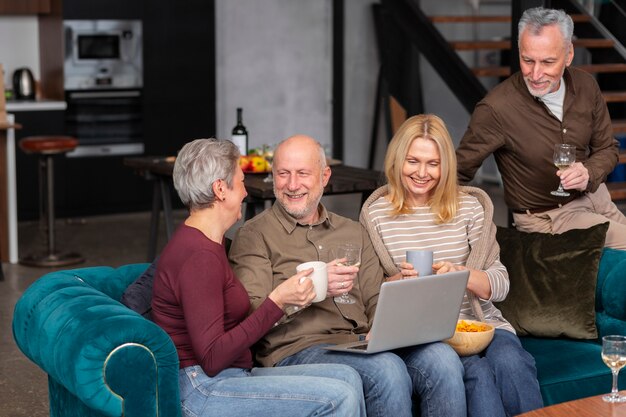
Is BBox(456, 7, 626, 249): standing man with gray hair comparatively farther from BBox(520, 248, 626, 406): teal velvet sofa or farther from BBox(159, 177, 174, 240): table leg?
BBox(159, 177, 174, 240): table leg

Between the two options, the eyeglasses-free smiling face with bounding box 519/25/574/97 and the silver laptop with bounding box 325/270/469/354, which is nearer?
the silver laptop with bounding box 325/270/469/354

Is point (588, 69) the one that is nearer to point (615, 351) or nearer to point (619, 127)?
point (619, 127)

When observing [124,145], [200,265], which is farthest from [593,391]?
[124,145]

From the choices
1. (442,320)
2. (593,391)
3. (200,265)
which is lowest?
(593,391)

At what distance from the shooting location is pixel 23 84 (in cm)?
895

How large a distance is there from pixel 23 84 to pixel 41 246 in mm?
1738

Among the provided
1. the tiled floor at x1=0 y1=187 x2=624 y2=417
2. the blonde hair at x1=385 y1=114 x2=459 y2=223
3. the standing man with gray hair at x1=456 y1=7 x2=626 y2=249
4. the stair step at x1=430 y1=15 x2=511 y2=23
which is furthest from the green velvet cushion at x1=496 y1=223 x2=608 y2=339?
the stair step at x1=430 y1=15 x2=511 y2=23

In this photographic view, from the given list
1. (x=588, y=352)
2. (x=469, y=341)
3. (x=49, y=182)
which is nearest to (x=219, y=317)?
(x=469, y=341)

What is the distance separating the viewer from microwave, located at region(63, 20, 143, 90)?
884 centimetres

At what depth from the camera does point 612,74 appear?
22.7 feet

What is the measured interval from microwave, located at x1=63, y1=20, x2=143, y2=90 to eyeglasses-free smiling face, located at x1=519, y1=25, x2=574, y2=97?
5.51 meters

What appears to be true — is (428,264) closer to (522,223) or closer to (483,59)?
(522,223)

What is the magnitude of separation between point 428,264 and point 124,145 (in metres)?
6.27

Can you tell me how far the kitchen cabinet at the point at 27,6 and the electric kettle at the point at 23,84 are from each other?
49cm
